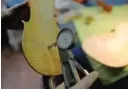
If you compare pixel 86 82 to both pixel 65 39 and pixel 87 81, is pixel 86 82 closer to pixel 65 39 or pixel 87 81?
pixel 87 81

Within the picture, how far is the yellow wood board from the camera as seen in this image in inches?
38.4

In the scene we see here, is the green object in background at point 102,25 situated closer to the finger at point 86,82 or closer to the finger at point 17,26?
the finger at point 86,82

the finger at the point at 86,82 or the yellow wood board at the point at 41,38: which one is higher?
the yellow wood board at the point at 41,38

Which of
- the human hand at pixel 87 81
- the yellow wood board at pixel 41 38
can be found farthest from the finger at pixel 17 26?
the human hand at pixel 87 81

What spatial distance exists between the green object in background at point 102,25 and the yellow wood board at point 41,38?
4.2 inches

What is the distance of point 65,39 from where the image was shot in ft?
3.03

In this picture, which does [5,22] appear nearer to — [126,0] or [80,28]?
[80,28]

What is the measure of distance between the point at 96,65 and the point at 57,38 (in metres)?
0.19

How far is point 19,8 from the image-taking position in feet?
3.21

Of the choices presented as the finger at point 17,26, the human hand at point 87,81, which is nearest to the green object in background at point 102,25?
the human hand at point 87,81

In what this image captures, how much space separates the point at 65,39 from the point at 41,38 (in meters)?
0.13

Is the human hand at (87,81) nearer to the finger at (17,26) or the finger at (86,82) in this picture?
the finger at (86,82)

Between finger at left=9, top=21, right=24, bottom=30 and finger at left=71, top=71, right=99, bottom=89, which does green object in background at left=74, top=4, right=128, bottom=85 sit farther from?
finger at left=9, top=21, right=24, bottom=30

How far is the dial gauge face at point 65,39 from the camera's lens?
916 mm
